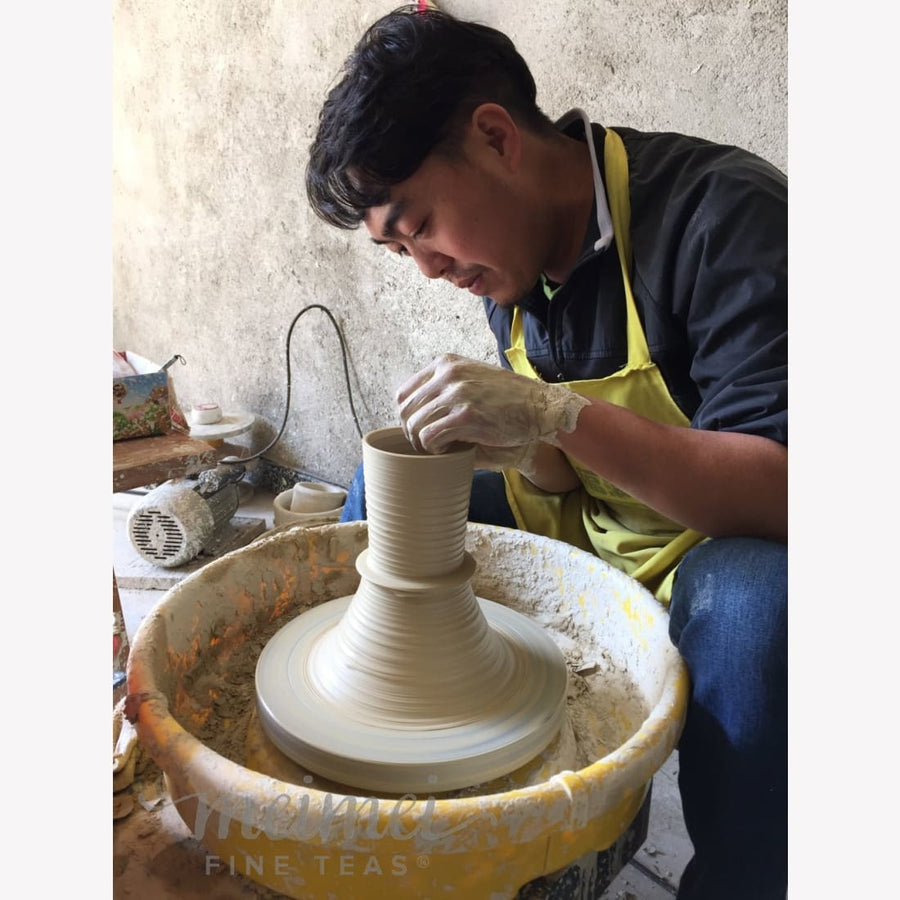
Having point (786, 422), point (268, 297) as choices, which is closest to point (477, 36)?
point (786, 422)

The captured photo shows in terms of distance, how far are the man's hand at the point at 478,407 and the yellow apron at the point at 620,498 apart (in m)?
0.27

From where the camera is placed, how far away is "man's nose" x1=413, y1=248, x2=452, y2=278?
1260 millimetres

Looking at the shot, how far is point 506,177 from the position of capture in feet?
4.06

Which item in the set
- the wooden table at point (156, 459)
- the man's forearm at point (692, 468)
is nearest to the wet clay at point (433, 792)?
the man's forearm at point (692, 468)

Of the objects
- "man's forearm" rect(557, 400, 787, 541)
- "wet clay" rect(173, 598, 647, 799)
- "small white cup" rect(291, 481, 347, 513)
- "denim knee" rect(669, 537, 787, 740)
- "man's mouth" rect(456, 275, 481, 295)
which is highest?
"man's mouth" rect(456, 275, 481, 295)

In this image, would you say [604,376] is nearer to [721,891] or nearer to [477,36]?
[477,36]

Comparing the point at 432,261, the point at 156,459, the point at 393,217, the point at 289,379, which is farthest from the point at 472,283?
the point at 289,379

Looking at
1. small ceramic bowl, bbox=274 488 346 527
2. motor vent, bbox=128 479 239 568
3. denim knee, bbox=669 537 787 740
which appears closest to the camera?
denim knee, bbox=669 537 787 740

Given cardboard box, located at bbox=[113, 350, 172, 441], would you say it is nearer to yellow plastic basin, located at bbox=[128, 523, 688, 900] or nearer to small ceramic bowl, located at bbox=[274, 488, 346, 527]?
small ceramic bowl, located at bbox=[274, 488, 346, 527]

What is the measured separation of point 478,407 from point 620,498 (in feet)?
1.72

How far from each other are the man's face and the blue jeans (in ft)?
2.06

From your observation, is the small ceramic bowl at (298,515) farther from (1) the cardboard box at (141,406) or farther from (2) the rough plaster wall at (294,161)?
(1) the cardboard box at (141,406)

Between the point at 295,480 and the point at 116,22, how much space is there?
2493 mm

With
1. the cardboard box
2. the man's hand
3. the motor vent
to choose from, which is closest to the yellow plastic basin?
the man's hand
